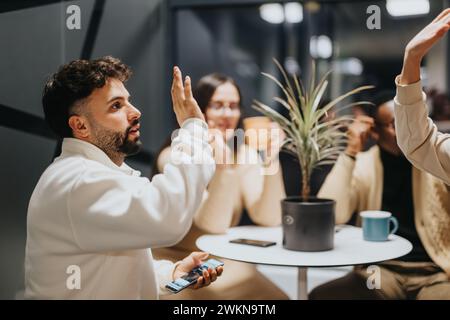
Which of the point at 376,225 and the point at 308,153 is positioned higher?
the point at 308,153

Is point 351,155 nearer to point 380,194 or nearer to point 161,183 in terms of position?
point 380,194

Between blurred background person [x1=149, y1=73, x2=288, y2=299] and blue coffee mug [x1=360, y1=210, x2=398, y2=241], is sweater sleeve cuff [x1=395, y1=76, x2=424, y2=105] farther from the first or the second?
blurred background person [x1=149, y1=73, x2=288, y2=299]

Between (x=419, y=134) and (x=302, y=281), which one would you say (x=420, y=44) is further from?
(x=302, y=281)

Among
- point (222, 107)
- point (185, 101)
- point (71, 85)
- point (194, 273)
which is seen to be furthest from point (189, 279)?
point (222, 107)

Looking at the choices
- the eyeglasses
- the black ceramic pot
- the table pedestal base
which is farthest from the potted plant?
the eyeglasses

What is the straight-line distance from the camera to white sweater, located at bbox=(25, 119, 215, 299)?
3.45 ft

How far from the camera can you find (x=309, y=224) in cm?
169

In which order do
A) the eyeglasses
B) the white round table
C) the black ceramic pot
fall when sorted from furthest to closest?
1. the eyeglasses
2. the black ceramic pot
3. the white round table

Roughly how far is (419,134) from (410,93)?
0.12 meters

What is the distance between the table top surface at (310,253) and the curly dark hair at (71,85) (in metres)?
0.72

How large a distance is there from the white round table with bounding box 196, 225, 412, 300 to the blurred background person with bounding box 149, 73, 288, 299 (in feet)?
0.30

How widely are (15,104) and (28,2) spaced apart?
298 millimetres

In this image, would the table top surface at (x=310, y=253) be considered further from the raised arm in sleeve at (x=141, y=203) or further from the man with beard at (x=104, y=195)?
the raised arm in sleeve at (x=141, y=203)
